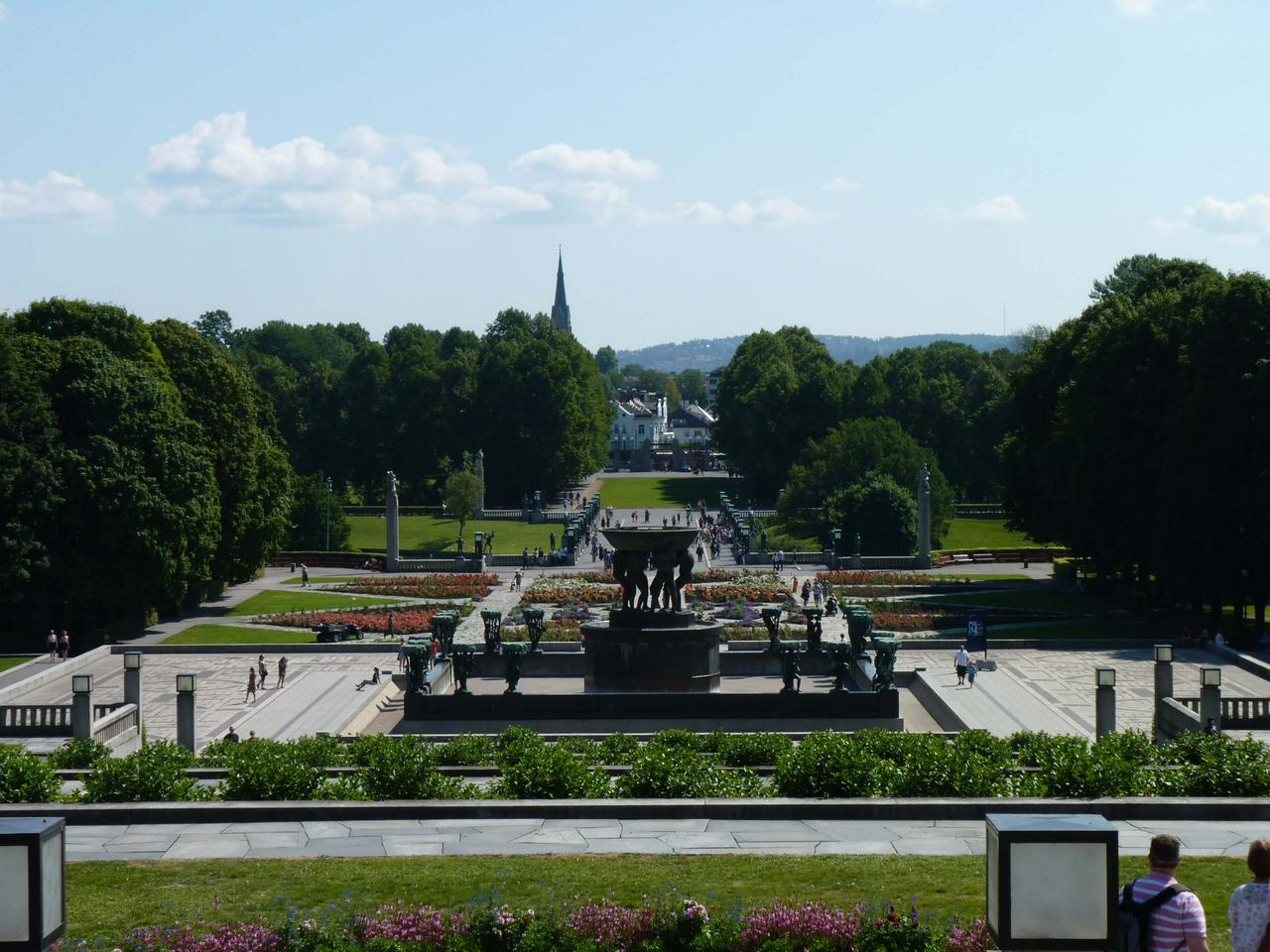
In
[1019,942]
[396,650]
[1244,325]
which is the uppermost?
[1244,325]

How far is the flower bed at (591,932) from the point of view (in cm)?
1425

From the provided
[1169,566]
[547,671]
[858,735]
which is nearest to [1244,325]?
[1169,566]

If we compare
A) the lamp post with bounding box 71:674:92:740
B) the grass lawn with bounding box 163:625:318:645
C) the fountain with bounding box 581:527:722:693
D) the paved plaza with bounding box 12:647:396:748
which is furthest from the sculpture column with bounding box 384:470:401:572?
the lamp post with bounding box 71:674:92:740

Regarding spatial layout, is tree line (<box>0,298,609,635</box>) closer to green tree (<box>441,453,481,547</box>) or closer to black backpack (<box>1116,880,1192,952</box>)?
green tree (<box>441,453,481,547</box>)

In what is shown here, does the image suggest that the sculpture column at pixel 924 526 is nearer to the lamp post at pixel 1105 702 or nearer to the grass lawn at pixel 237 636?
the grass lawn at pixel 237 636

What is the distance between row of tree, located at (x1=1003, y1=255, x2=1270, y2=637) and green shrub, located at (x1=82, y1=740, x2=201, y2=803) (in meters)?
34.7

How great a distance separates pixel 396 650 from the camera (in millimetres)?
48781

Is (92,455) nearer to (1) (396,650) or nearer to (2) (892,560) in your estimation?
(1) (396,650)

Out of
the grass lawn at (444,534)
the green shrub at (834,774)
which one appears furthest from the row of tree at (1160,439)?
the grass lawn at (444,534)

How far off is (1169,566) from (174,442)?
3206cm

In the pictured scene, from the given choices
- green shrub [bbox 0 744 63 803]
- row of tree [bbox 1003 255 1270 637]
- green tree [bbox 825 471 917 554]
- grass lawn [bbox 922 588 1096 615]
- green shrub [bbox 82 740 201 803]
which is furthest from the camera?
green tree [bbox 825 471 917 554]

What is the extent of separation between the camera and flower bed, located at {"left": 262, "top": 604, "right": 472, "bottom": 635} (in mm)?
55094

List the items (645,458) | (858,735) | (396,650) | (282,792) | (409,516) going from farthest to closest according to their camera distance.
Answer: (645,458)
(409,516)
(396,650)
(858,735)
(282,792)

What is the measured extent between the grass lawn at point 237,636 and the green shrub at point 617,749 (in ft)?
90.6
